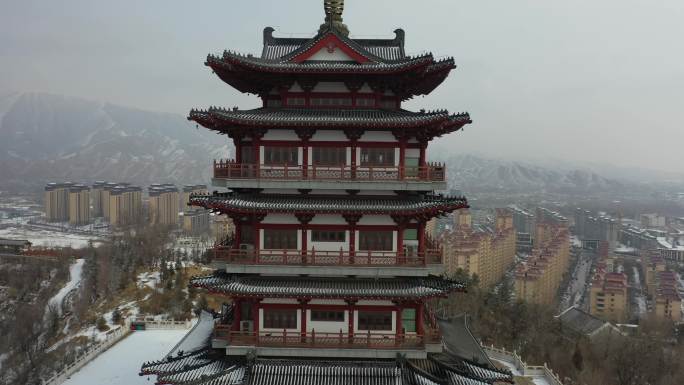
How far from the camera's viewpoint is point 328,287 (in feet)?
48.6

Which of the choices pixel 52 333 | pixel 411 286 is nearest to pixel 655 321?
pixel 411 286

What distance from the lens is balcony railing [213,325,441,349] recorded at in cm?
1494

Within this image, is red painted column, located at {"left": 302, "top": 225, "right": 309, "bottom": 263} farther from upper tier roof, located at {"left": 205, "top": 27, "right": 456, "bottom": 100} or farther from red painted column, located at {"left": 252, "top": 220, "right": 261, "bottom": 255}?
upper tier roof, located at {"left": 205, "top": 27, "right": 456, "bottom": 100}

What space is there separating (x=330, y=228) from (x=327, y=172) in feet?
5.71

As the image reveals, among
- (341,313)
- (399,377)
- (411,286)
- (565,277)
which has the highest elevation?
(411,286)

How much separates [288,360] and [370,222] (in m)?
4.89

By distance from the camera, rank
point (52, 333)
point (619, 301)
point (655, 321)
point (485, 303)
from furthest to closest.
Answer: point (619, 301)
point (655, 321)
point (485, 303)
point (52, 333)

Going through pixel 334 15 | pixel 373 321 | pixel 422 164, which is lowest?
pixel 373 321

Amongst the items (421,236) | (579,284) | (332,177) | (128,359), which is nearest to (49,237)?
(128,359)

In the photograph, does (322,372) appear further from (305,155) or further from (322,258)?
(305,155)

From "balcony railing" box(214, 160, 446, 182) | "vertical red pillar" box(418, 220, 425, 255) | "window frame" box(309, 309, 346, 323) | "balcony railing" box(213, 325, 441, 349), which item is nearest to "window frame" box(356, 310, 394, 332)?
"balcony railing" box(213, 325, 441, 349)

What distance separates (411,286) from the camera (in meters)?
14.9

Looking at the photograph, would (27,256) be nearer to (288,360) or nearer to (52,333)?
(52,333)

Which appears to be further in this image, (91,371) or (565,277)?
(565,277)
